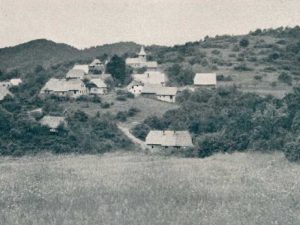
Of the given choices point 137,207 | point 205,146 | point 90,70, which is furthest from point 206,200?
point 90,70

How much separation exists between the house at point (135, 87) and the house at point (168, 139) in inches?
1011

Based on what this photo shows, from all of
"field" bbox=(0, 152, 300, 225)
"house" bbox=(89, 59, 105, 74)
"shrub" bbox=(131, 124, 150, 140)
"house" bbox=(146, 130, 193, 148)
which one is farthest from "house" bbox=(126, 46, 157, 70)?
"field" bbox=(0, 152, 300, 225)

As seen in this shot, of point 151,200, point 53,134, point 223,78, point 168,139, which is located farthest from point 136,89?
point 151,200

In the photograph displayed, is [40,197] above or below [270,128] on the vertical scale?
above

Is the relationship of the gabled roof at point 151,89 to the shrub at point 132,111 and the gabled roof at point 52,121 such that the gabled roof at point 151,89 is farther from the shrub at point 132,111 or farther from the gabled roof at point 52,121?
the gabled roof at point 52,121

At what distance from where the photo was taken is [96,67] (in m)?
101

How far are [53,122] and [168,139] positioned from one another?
43.8 ft

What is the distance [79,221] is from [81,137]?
4350cm

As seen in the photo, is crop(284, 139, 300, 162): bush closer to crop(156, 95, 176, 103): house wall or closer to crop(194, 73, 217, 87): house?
crop(156, 95, 176, 103): house wall

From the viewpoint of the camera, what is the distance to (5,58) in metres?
130

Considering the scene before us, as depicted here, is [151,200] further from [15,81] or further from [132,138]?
[15,81]

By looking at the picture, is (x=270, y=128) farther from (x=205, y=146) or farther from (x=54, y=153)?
(x=54, y=153)

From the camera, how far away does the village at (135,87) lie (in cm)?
5675

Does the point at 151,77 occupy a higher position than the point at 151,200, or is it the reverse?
the point at 151,200
